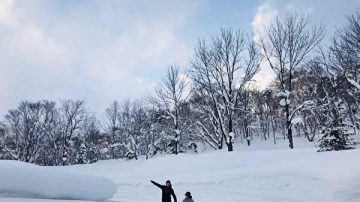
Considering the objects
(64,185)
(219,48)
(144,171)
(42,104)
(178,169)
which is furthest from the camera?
(42,104)

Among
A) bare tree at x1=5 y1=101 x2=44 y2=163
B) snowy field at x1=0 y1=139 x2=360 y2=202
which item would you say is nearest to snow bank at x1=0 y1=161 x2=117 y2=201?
snowy field at x1=0 y1=139 x2=360 y2=202

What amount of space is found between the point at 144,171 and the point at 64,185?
1779 centimetres

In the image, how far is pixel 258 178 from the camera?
19.4m

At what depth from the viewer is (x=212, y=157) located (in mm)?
26062

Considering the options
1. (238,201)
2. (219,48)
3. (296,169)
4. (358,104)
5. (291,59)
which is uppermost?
(219,48)

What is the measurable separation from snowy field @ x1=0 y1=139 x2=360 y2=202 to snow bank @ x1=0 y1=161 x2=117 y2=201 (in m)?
3.26

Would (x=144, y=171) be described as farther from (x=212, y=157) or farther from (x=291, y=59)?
(x=291, y=59)

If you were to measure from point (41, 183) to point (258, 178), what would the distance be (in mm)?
12419

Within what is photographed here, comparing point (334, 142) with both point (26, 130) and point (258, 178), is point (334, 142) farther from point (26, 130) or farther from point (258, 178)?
point (26, 130)

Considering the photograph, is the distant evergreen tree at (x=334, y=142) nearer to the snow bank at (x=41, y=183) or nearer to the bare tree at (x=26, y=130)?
the snow bank at (x=41, y=183)

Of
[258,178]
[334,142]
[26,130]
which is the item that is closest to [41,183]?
[258,178]

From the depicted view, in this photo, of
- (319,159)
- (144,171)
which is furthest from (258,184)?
(144,171)

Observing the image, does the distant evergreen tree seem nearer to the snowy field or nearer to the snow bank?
the snowy field

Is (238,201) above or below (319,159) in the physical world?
below
